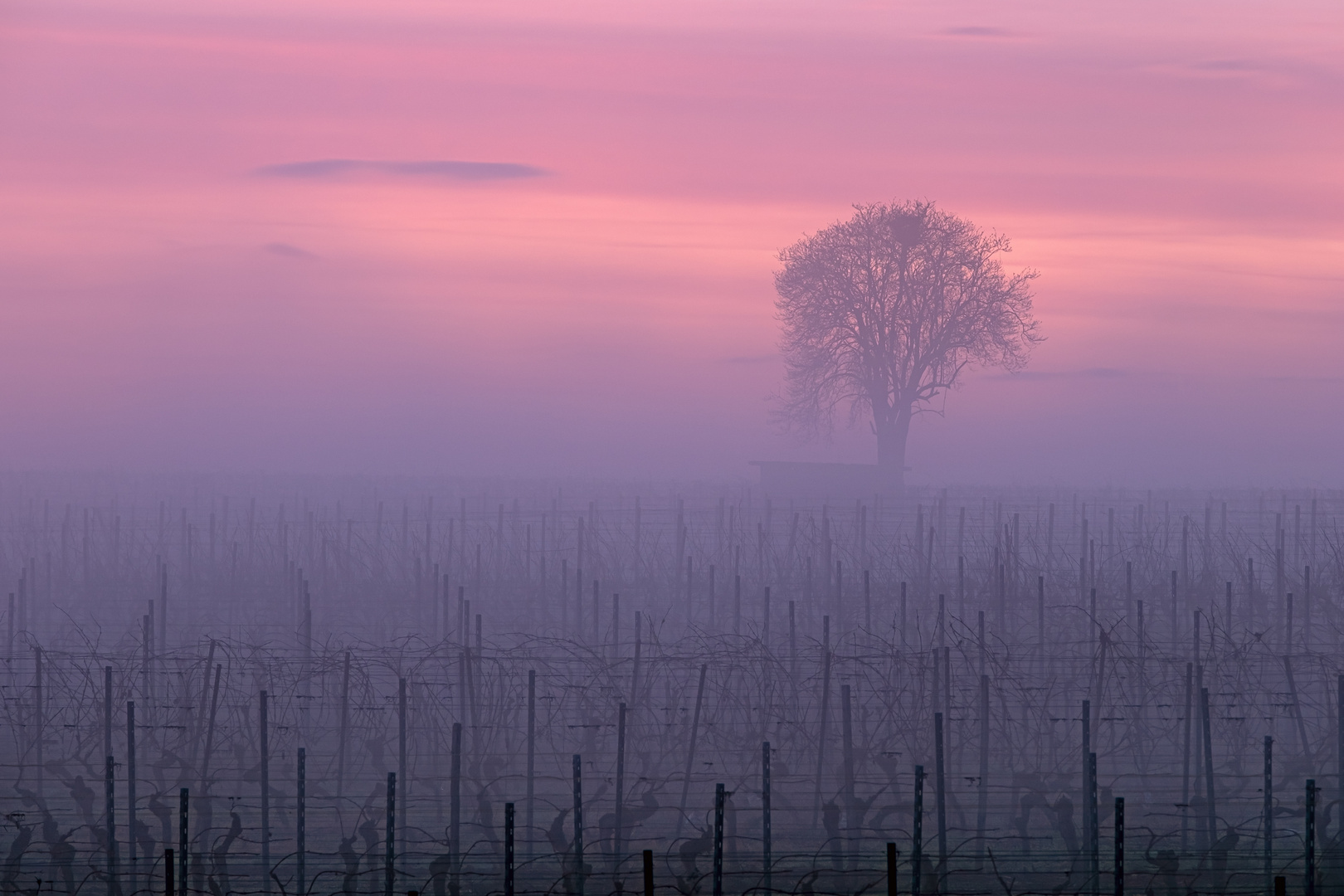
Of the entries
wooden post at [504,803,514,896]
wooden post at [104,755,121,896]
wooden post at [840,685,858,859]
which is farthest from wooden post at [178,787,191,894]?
wooden post at [840,685,858,859]

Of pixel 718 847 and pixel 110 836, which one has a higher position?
pixel 718 847

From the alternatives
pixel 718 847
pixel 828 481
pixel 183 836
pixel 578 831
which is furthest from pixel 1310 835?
pixel 828 481

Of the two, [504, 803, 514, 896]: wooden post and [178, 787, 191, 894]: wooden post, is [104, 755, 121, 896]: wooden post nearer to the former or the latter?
[178, 787, 191, 894]: wooden post

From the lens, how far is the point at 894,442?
48.6 m

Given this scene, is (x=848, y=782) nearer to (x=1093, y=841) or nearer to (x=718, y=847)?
(x=1093, y=841)

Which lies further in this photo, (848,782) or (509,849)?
(848,782)

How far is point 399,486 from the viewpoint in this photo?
72.6 m

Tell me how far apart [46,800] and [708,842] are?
5.51m

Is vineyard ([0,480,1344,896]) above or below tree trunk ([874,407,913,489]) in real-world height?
below

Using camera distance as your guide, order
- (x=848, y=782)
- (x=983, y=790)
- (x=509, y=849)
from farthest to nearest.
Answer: (x=848, y=782) → (x=983, y=790) → (x=509, y=849)

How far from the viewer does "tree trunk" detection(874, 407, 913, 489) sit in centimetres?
4812

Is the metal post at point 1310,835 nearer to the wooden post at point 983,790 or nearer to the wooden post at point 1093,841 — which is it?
the wooden post at point 1093,841

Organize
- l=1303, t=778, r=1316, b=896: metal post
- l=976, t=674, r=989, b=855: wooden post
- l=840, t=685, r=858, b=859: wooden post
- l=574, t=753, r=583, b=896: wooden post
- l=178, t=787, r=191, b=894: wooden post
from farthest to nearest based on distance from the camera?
l=840, t=685, r=858, b=859: wooden post, l=976, t=674, r=989, b=855: wooden post, l=574, t=753, r=583, b=896: wooden post, l=1303, t=778, r=1316, b=896: metal post, l=178, t=787, r=191, b=894: wooden post

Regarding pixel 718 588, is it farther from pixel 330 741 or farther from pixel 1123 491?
pixel 1123 491
